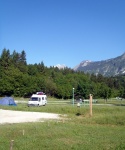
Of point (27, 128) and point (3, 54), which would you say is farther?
point (3, 54)

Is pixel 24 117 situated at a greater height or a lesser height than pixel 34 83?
lesser

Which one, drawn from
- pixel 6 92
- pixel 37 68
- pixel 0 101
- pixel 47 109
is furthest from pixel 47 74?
pixel 47 109

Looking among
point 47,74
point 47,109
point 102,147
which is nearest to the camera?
point 102,147

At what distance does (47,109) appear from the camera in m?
39.3

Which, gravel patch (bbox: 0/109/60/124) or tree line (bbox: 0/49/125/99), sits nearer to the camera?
gravel patch (bbox: 0/109/60/124)

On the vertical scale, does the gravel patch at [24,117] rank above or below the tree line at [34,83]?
below

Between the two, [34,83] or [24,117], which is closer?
[24,117]

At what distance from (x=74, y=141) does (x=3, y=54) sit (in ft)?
326

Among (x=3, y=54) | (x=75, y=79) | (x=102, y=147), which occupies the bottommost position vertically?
(x=102, y=147)

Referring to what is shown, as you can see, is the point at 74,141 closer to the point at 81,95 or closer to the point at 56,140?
the point at 56,140

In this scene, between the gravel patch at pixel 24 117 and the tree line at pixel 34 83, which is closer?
the gravel patch at pixel 24 117

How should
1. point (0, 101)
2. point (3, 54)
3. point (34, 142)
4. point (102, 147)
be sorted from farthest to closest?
point (3, 54) → point (0, 101) → point (34, 142) → point (102, 147)

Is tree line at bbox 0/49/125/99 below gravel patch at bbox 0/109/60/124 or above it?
above

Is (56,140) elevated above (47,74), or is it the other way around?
(47,74)
